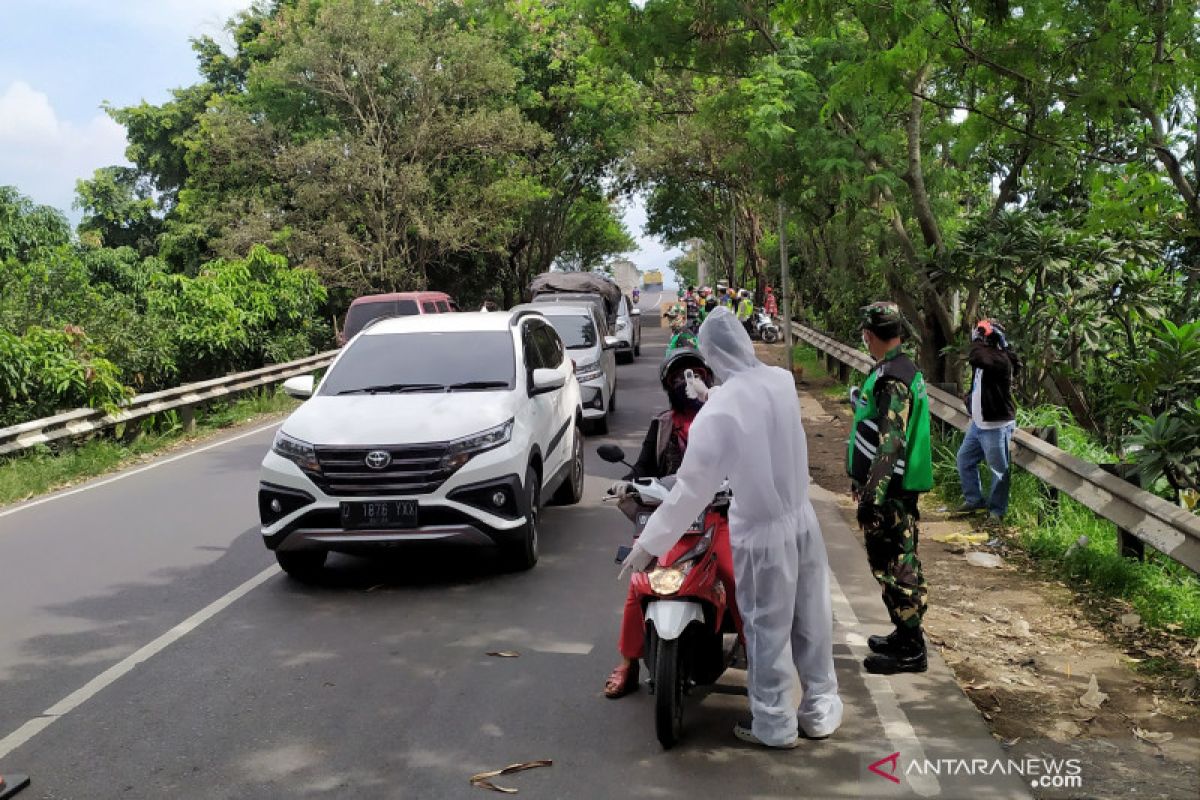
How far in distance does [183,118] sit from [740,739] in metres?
43.9

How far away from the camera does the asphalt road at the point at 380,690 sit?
4598mm

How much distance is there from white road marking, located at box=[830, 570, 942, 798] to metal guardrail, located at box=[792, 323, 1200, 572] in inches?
67.3

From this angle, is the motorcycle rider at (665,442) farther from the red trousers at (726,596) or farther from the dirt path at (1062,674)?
the dirt path at (1062,674)

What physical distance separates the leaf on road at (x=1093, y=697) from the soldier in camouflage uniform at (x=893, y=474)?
0.75m

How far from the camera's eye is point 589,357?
15172 mm

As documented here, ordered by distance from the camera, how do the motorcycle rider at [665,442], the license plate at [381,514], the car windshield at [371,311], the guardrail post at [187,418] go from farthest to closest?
1. the car windshield at [371,311]
2. the guardrail post at [187,418]
3. the license plate at [381,514]
4. the motorcycle rider at [665,442]

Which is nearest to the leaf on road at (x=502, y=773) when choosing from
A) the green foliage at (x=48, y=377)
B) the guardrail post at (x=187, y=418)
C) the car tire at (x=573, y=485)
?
the car tire at (x=573, y=485)

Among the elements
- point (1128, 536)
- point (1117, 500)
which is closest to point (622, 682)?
point (1117, 500)

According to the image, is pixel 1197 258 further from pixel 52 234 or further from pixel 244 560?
pixel 52 234

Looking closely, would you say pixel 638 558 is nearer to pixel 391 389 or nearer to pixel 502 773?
pixel 502 773

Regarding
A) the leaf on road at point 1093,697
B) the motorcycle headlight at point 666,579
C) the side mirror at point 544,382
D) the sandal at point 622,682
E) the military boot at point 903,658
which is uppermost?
the side mirror at point 544,382

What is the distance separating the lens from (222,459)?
14.1 m

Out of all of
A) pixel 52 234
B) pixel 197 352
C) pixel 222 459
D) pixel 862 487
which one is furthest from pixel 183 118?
pixel 862 487

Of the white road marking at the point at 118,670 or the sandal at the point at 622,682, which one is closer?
the white road marking at the point at 118,670
